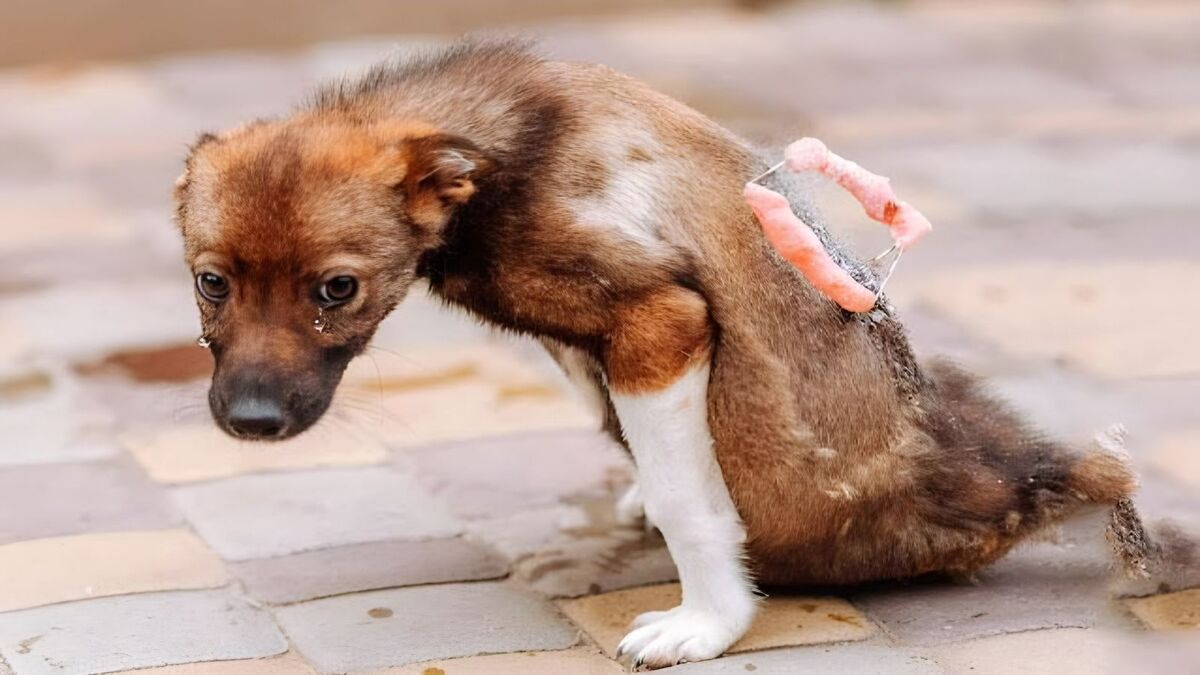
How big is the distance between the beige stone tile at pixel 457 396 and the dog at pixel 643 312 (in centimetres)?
152

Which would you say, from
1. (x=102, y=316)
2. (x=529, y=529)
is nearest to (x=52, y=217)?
(x=102, y=316)

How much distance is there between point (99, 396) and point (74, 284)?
1.43 m

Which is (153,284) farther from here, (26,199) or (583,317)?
(583,317)

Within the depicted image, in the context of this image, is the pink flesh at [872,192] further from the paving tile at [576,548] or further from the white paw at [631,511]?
the white paw at [631,511]

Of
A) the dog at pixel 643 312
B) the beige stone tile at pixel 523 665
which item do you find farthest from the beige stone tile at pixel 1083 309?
the beige stone tile at pixel 523 665

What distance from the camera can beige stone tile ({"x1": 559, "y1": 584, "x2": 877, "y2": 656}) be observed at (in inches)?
210

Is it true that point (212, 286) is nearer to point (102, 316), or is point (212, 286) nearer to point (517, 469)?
point (517, 469)

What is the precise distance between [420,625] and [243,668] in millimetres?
542

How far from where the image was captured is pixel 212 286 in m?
5.01

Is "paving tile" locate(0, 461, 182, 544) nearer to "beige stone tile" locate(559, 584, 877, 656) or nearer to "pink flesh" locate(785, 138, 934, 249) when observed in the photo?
"beige stone tile" locate(559, 584, 877, 656)

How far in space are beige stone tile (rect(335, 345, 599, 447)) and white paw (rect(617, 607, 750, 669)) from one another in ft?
5.55

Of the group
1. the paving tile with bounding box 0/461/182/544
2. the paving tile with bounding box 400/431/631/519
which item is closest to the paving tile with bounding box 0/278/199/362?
the paving tile with bounding box 0/461/182/544

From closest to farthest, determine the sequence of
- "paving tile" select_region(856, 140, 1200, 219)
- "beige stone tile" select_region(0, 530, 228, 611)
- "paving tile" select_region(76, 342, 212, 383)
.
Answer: "beige stone tile" select_region(0, 530, 228, 611) → "paving tile" select_region(76, 342, 212, 383) → "paving tile" select_region(856, 140, 1200, 219)

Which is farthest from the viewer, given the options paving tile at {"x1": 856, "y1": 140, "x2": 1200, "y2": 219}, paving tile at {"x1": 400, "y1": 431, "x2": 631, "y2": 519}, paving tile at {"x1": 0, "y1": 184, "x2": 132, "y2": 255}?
paving tile at {"x1": 856, "y1": 140, "x2": 1200, "y2": 219}
